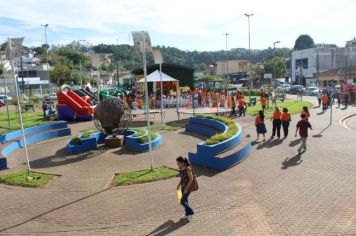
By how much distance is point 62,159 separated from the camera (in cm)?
1511

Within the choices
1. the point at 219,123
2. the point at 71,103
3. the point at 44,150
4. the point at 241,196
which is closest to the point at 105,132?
the point at 44,150

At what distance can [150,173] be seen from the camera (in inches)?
475

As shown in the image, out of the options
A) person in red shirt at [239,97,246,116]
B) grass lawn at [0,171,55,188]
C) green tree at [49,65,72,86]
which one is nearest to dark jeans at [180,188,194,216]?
grass lawn at [0,171,55,188]

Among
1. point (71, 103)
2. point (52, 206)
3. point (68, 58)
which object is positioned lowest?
point (52, 206)

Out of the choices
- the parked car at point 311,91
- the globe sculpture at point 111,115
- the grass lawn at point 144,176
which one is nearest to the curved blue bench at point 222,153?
the grass lawn at point 144,176

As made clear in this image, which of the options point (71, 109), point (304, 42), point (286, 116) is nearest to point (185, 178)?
point (286, 116)

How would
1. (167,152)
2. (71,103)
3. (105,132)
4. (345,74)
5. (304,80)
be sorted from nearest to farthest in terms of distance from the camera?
(167,152) < (105,132) < (71,103) < (345,74) < (304,80)

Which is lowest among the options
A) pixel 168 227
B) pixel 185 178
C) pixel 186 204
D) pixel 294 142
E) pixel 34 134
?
pixel 168 227

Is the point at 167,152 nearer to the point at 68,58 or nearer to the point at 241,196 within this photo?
the point at 241,196

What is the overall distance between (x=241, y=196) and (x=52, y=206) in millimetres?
5114

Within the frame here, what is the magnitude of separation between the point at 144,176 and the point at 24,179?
4.06 metres

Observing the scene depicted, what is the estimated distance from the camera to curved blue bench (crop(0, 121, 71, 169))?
17.5 meters

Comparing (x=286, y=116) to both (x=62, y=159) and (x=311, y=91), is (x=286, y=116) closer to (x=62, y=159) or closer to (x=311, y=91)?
(x=62, y=159)

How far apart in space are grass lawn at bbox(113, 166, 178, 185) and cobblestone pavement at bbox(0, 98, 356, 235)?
1.27ft
